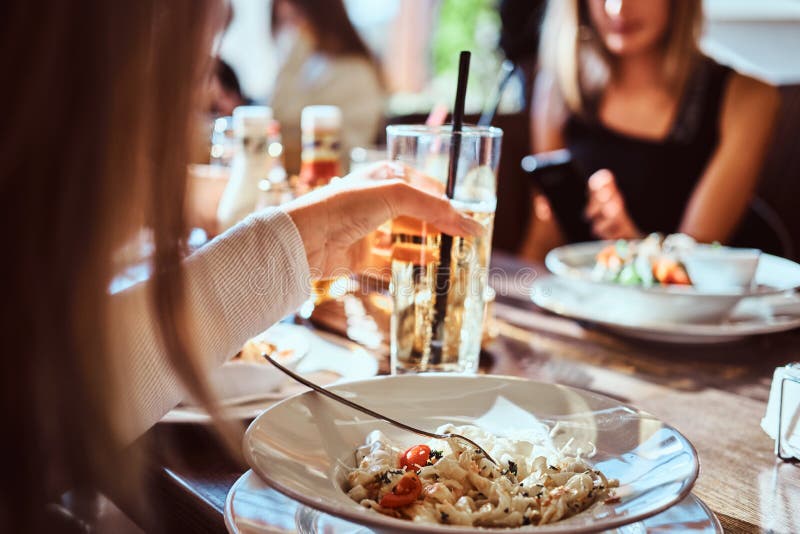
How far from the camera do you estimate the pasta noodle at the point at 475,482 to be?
0.57m

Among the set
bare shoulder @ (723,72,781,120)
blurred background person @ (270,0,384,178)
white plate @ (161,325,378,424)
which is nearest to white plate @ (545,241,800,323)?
white plate @ (161,325,378,424)

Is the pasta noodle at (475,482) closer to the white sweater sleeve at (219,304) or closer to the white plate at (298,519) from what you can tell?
the white plate at (298,519)

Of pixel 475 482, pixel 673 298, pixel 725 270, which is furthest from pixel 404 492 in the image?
pixel 725 270

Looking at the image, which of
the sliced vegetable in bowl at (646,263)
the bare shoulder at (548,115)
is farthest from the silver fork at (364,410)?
the bare shoulder at (548,115)

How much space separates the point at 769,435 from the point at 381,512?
46 centimetres

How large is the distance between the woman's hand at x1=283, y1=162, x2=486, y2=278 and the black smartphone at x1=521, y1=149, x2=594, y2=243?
3.50 feet

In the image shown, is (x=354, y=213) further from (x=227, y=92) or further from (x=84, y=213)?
(x=227, y=92)

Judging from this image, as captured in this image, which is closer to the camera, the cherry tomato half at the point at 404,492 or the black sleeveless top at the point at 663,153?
the cherry tomato half at the point at 404,492

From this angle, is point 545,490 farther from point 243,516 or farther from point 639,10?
point 639,10

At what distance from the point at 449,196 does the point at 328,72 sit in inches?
96.2

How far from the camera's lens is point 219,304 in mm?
755

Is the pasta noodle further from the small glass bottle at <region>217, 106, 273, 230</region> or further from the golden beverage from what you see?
the small glass bottle at <region>217, 106, 273, 230</region>

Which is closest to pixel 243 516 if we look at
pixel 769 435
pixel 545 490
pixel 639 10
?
pixel 545 490

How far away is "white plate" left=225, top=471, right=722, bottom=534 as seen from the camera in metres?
0.60
